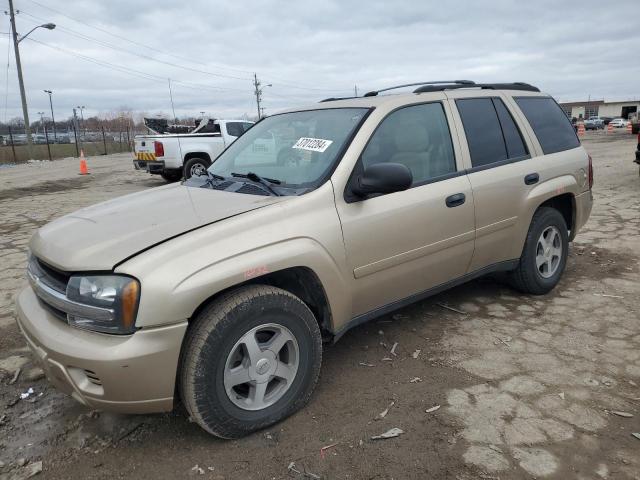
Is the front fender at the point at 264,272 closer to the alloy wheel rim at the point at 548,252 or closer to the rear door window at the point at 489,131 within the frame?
the rear door window at the point at 489,131

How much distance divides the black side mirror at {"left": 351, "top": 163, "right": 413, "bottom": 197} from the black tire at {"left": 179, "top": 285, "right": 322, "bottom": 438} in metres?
0.77

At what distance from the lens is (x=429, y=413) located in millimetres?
2732

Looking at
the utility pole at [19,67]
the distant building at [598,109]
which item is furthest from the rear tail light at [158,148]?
the distant building at [598,109]

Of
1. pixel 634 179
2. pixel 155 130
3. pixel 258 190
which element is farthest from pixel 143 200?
pixel 155 130

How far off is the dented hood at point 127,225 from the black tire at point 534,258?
234 centimetres

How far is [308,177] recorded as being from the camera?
117 inches

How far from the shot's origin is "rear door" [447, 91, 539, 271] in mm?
3607

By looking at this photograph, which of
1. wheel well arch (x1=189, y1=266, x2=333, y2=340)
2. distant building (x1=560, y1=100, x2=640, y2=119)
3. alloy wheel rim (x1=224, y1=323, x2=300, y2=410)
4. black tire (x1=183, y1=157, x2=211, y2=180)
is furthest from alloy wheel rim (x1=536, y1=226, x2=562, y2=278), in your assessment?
distant building (x1=560, y1=100, x2=640, y2=119)

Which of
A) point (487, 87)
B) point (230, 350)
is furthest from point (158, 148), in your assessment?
point (230, 350)

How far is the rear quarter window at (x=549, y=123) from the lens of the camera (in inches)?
165

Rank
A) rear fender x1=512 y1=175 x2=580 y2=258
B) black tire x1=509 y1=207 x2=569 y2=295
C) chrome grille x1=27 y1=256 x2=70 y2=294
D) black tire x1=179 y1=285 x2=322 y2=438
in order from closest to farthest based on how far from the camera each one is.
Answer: black tire x1=179 y1=285 x2=322 y2=438 → chrome grille x1=27 y1=256 x2=70 y2=294 → rear fender x1=512 y1=175 x2=580 y2=258 → black tire x1=509 y1=207 x2=569 y2=295

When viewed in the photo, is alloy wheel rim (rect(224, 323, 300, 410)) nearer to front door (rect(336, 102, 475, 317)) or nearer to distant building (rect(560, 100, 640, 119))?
front door (rect(336, 102, 475, 317))

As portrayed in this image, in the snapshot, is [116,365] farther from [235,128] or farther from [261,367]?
[235,128]

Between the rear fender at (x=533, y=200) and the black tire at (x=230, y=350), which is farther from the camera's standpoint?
the rear fender at (x=533, y=200)
